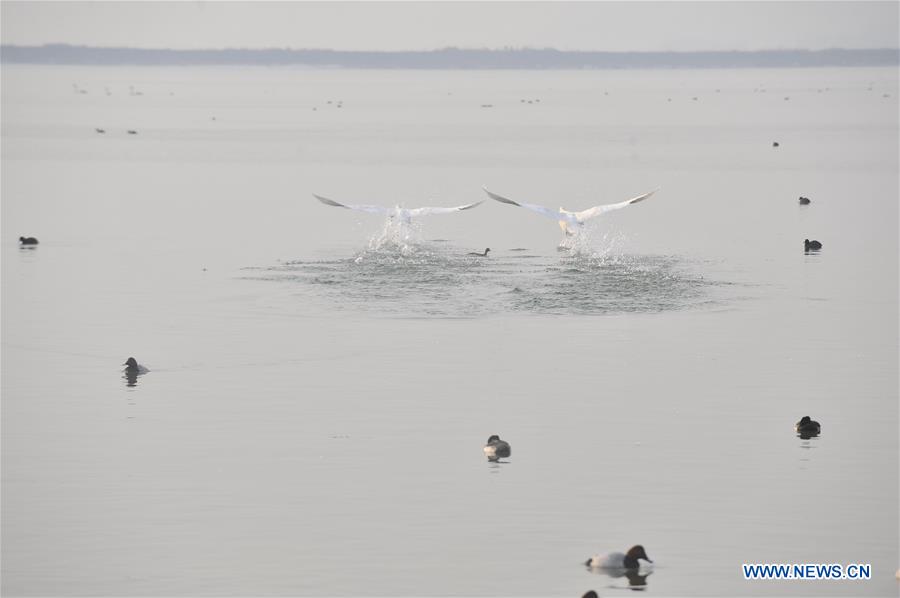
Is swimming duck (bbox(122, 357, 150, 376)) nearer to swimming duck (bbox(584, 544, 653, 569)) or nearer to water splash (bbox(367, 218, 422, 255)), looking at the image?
swimming duck (bbox(584, 544, 653, 569))

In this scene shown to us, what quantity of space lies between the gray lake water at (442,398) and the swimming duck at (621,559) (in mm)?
290

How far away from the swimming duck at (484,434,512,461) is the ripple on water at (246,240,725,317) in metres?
10.2

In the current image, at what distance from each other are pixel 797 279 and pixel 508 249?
24.8ft

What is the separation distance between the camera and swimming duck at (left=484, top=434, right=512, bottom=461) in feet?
67.2

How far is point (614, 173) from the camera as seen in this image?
70375 millimetres

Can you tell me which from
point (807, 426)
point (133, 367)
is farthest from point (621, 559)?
point (133, 367)

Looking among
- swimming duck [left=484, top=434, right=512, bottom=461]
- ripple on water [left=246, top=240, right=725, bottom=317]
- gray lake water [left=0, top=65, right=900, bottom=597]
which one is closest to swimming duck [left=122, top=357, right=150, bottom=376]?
gray lake water [left=0, top=65, right=900, bottom=597]

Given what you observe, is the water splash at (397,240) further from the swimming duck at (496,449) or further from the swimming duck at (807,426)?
the swimming duck at (496,449)

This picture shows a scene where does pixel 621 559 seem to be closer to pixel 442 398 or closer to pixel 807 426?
pixel 807 426

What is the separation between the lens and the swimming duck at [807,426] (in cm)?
2183

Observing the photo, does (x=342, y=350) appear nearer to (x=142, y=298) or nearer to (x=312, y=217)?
(x=142, y=298)

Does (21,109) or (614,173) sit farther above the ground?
(21,109)

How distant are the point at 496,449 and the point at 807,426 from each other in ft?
14.1

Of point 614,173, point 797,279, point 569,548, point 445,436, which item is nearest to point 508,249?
point 797,279
